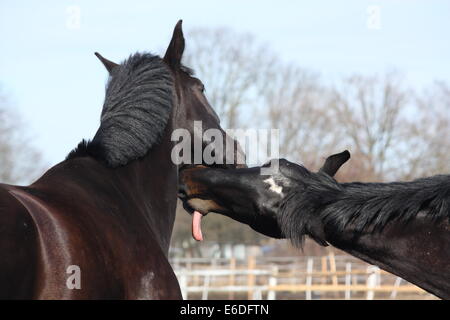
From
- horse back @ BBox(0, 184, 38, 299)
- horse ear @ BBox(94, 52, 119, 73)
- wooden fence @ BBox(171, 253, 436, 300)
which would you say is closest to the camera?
horse back @ BBox(0, 184, 38, 299)

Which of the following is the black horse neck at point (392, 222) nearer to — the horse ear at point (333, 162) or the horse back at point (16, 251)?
the horse ear at point (333, 162)

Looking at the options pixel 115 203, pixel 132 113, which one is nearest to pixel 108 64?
pixel 132 113

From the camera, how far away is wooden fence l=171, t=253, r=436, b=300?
1585 cm

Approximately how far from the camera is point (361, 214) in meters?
4.23

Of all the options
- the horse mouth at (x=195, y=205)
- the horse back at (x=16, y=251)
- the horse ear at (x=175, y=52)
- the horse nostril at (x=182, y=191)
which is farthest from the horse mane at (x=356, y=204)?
the horse back at (x=16, y=251)

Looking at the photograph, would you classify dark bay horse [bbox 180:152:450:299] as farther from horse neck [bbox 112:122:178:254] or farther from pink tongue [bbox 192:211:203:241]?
horse neck [bbox 112:122:178:254]

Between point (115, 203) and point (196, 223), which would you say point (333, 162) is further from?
point (115, 203)

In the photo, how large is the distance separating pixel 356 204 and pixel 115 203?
1.46 m

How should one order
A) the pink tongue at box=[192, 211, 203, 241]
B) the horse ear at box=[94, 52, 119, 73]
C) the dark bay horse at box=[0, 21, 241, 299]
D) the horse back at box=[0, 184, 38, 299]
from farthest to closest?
the horse ear at box=[94, 52, 119, 73] → the pink tongue at box=[192, 211, 203, 241] → the dark bay horse at box=[0, 21, 241, 299] → the horse back at box=[0, 184, 38, 299]

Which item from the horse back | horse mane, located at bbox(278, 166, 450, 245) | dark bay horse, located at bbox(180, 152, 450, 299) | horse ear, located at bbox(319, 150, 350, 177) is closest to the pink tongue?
dark bay horse, located at bbox(180, 152, 450, 299)

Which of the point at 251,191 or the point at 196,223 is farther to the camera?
the point at 196,223

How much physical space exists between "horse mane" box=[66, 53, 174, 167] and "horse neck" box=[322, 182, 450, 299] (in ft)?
4.23

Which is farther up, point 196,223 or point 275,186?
point 275,186
